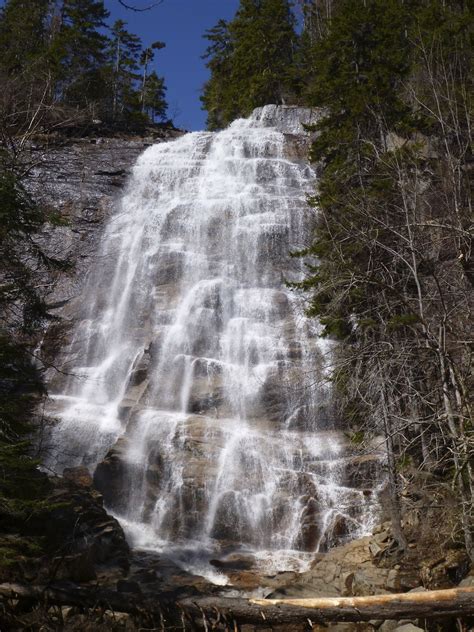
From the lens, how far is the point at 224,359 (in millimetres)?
16656

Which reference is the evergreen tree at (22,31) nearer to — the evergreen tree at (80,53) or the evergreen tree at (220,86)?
the evergreen tree at (80,53)

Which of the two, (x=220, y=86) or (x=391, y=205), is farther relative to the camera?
(x=220, y=86)

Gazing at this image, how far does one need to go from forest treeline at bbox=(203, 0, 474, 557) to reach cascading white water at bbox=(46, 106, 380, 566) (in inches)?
63.7

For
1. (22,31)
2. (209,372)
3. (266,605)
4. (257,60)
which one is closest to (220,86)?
(257,60)

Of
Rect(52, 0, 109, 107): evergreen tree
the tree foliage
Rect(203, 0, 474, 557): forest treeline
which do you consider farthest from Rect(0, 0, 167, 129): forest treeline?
the tree foliage

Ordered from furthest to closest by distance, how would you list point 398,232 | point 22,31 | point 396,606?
1. point 22,31
2. point 398,232
3. point 396,606

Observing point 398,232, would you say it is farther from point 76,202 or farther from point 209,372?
point 76,202

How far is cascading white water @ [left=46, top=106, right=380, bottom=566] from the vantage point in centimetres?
1245

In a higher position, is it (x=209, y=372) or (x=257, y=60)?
(x=257, y=60)

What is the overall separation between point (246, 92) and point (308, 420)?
963 inches

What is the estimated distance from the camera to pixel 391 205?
1095 cm

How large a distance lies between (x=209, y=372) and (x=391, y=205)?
24.7ft

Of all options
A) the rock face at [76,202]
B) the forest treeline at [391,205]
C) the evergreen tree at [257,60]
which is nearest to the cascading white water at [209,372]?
the rock face at [76,202]

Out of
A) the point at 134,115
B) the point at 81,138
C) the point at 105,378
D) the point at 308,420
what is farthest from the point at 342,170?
the point at 134,115
